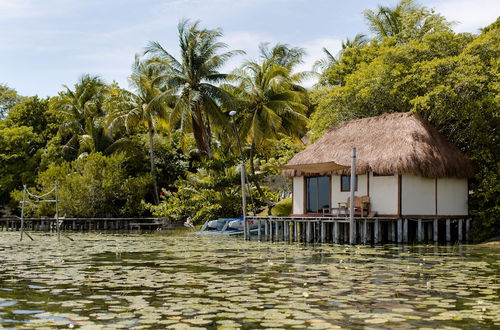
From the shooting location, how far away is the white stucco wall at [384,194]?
2077cm

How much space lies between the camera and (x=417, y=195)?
21.0m

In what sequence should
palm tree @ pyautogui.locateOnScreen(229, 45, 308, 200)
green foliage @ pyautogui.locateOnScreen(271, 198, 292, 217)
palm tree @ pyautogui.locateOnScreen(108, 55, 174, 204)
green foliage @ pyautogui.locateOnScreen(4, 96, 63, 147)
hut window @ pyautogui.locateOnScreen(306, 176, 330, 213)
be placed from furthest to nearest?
1. green foliage @ pyautogui.locateOnScreen(4, 96, 63, 147)
2. palm tree @ pyautogui.locateOnScreen(108, 55, 174, 204)
3. palm tree @ pyautogui.locateOnScreen(229, 45, 308, 200)
4. green foliage @ pyautogui.locateOnScreen(271, 198, 292, 217)
5. hut window @ pyautogui.locateOnScreen(306, 176, 330, 213)

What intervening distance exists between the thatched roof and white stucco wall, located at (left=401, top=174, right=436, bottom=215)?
2.12ft

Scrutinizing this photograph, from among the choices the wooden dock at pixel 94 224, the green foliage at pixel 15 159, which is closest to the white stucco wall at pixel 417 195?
the wooden dock at pixel 94 224

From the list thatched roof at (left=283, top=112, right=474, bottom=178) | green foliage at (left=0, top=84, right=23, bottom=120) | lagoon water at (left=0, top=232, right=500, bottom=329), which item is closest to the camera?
lagoon water at (left=0, top=232, right=500, bottom=329)

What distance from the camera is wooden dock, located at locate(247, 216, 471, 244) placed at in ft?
64.5

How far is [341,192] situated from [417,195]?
2.75 meters

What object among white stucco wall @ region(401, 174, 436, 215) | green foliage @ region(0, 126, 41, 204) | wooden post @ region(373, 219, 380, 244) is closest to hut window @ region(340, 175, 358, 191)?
white stucco wall @ region(401, 174, 436, 215)

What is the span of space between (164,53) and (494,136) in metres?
17.5

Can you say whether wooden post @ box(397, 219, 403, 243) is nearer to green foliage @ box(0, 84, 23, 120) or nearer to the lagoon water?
the lagoon water

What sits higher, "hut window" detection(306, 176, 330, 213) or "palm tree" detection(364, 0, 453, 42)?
"palm tree" detection(364, 0, 453, 42)

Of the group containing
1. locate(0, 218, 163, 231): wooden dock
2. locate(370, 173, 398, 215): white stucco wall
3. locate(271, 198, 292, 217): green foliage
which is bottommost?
locate(0, 218, 163, 231): wooden dock

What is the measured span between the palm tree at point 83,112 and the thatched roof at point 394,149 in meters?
18.9

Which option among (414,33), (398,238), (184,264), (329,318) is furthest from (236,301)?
(414,33)
